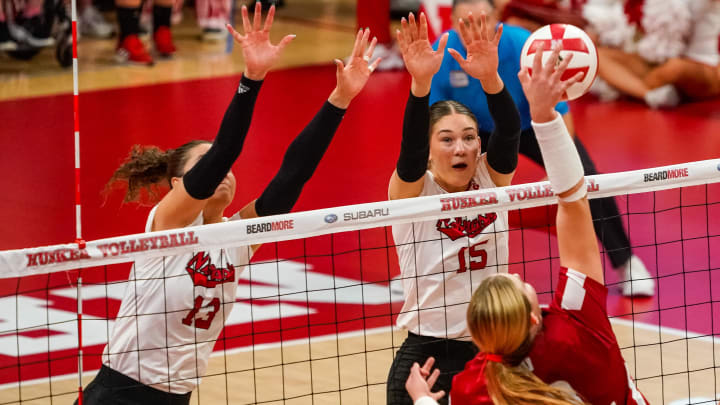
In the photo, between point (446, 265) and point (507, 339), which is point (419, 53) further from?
point (507, 339)

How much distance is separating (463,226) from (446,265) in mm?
165

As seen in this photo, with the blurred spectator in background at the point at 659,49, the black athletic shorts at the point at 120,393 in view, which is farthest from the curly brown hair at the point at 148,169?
the blurred spectator in background at the point at 659,49

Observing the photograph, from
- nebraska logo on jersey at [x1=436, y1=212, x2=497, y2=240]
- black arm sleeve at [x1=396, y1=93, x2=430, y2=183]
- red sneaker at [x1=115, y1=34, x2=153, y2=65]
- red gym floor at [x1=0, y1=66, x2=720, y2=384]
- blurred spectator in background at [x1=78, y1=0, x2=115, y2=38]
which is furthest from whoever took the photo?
blurred spectator in background at [x1=78, y1=0, x2=115, y2=38]

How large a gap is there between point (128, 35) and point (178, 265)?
9547 mm

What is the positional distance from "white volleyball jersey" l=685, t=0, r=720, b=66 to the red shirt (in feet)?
29.2

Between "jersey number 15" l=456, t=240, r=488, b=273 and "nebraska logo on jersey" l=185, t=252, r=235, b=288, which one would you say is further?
"jersey number 15" l=456, t=240, r=488, b=273

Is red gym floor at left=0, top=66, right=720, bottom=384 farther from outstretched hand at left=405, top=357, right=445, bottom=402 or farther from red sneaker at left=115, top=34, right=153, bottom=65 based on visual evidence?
outstretched hand at left=405, top=357, right=445, bottom=402

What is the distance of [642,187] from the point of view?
4387 mm

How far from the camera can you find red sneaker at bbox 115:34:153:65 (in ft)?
42.4

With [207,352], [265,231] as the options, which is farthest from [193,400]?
[265,231]

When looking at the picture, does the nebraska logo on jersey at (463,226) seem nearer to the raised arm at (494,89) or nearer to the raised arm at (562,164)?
the raised arm at (494,89)

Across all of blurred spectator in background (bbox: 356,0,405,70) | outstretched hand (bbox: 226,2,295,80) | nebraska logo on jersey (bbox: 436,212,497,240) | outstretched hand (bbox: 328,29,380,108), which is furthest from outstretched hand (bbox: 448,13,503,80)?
blurred spectator in background (bbox: 356,0,405,70)

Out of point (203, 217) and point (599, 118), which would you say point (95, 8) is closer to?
point (599, 118)

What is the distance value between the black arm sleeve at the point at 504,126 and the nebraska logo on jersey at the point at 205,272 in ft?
3.72
